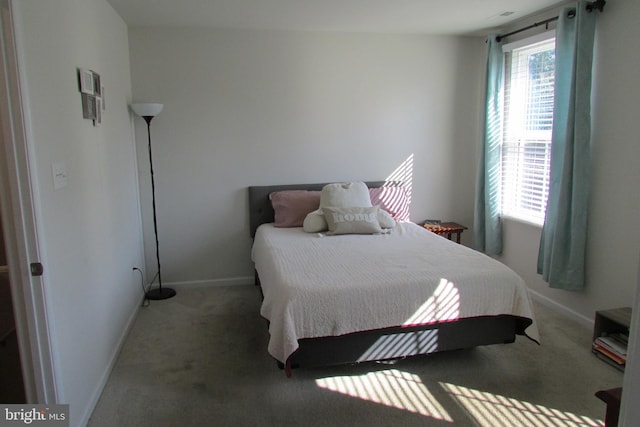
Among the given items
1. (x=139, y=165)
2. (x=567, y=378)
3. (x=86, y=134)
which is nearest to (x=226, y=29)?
(x=139, y=165)

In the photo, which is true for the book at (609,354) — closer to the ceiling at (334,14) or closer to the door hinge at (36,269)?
the ceiling at (334,14)

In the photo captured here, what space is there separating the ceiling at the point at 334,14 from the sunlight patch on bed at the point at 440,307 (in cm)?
202

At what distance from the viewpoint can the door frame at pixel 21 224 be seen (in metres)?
1.63

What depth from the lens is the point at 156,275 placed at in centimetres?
408

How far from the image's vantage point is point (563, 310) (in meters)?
3.45

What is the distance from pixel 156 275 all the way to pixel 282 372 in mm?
1963

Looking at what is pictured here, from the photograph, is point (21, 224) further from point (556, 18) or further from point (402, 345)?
point (556, 18)

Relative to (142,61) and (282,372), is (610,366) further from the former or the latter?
(142,61)

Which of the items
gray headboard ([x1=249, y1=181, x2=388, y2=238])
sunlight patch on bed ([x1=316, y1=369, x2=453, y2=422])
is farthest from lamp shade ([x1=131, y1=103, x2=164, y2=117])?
sunlight patch on bed ([x1=316, y1=369, x2=453, y2=422])

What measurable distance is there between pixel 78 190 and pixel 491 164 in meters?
3.42

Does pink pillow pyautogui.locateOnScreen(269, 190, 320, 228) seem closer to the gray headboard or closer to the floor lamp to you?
the gray headboard

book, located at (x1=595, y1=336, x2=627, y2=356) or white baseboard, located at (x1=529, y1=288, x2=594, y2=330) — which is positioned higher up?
book, located at (x1=595, y1=336, x2=627, y2=356)

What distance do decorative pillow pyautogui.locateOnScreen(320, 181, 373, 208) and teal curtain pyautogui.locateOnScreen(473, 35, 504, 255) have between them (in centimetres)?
116

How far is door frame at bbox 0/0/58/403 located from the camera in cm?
163
